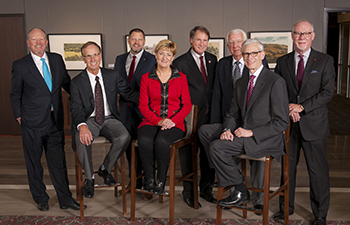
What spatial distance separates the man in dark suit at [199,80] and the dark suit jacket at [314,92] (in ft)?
2.84

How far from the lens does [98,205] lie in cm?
376

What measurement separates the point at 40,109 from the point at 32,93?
0.56 feet

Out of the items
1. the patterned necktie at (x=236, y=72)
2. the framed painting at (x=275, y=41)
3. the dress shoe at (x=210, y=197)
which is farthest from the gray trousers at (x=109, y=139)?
the framed painting at (x=275, y=41)

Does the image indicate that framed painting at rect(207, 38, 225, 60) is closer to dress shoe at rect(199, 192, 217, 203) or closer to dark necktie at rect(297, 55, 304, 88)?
dress shoe at rect(199, 192, 217, 203)

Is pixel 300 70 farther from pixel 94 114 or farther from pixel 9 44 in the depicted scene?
pixel 9 44

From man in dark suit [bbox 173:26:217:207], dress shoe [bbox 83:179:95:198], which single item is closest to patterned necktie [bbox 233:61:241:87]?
man in dark suit [bbox 173:26:217:207]

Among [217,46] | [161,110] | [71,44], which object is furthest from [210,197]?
[71,44]

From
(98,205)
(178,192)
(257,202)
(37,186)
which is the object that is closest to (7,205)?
(37,186)

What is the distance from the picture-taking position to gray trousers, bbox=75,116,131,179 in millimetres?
3275

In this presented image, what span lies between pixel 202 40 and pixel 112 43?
13.3 ft

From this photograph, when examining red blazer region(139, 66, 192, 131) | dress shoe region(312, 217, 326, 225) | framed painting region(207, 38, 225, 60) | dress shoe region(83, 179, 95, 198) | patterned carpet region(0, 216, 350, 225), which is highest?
framed painting region(207, 38, 225, 60)

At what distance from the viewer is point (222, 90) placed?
3.63m

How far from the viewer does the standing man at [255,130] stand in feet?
9.45

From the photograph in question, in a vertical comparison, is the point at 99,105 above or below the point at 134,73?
below
